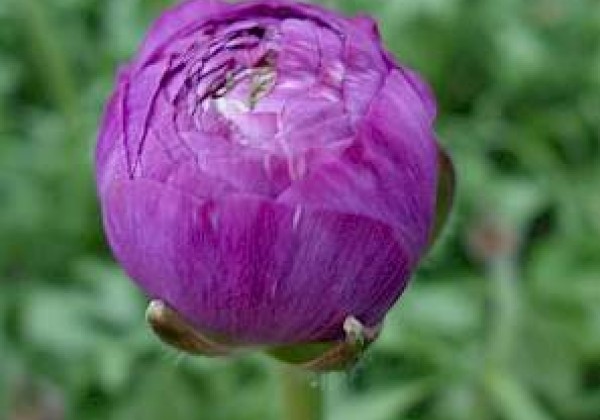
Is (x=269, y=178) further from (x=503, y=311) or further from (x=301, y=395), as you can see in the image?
(x=503, y=311)

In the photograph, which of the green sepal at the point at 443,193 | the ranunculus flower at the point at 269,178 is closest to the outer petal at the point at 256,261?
the ranunculus flower at the point at 269,178

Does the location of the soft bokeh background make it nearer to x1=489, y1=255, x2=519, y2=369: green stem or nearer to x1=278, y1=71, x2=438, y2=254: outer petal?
x1=489, y1=255, x2=519, y2=369: green stem

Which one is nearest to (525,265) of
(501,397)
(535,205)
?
(535,205)

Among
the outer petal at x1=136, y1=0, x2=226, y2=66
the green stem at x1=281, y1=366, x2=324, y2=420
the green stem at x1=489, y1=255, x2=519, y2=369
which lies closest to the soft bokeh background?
the green stem at x1=489, y1=255, x2=519, y2=369

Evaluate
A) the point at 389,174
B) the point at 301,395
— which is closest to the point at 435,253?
the point at 301,395

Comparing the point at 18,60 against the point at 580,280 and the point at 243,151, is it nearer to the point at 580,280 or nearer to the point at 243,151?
the point at 580,280
